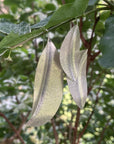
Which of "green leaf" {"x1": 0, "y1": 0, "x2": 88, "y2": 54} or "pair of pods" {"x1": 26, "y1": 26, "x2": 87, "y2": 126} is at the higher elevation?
"green leaf" {"x1": 0, "y1": 0, "x2": 88, "y2": 54}

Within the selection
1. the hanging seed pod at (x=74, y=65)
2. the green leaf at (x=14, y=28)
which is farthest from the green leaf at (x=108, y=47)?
the green leaf at (x=14, y=28)

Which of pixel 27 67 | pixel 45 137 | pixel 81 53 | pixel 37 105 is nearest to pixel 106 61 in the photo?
pixel 81 53

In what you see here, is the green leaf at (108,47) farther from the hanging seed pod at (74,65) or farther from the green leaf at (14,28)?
the green leaf at (14,28)

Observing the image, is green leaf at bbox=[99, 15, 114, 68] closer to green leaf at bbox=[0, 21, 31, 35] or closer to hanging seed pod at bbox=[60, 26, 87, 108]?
hanging seed pod at bbox=[60, 26, 87, 108]

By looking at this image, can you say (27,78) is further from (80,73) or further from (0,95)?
(80,73)

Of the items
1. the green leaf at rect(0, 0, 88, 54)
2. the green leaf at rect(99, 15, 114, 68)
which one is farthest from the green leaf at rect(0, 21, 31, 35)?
the green leaf at rect(99, 15, 114, 68)

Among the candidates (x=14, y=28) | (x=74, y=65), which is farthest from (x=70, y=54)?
(x=14, y=28)

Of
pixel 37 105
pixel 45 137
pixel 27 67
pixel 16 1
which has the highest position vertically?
pixel 16 1

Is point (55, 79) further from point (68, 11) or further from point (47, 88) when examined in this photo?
point (68, 11)
